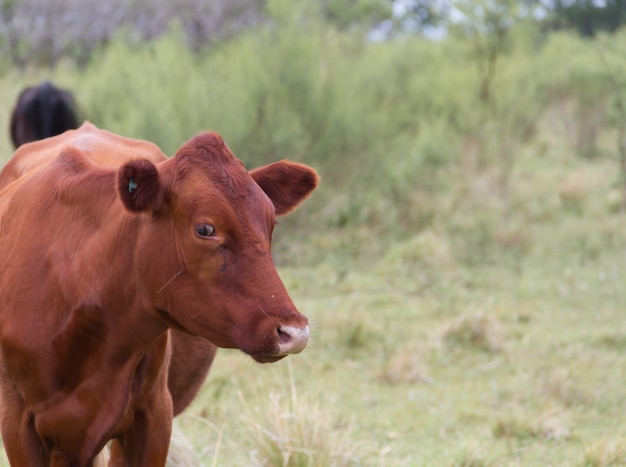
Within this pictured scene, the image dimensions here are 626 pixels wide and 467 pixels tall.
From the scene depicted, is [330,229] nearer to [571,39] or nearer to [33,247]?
[33,247]

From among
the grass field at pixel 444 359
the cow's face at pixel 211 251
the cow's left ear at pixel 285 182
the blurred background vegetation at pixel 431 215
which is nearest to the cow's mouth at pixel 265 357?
the cow's face at pixel 211 251

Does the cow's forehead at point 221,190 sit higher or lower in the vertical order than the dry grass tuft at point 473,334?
higher

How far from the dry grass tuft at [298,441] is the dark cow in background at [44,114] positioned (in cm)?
334

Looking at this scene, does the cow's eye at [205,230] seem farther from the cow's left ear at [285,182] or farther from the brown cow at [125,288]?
the cow's left ear at [285,182]

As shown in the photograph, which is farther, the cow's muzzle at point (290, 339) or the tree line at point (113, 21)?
the tree line at point (113, 21)

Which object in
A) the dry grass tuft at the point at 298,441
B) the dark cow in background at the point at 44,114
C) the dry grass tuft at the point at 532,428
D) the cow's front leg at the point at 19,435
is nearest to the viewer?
the cow's front leg at the point at 19,435

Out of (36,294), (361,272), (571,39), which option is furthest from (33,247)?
(571,39)

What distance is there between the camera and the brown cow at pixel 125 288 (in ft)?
8.30

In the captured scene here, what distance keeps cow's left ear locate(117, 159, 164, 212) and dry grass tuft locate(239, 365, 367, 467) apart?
1.87m

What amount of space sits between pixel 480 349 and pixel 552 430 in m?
1.85

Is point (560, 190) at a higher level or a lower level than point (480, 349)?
lower

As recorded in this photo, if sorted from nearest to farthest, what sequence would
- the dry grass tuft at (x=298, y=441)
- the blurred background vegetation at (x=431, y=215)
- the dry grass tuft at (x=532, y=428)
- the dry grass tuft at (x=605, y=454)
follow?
1. the dry grass tuft at (x=298, y=441)
2. the dry grass tuft at (x=605, y=454)
3. the dry grass tuft at (x=532, y=428)
4. the blurred background vegetation at (x=431, y=215)

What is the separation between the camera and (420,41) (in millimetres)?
17781

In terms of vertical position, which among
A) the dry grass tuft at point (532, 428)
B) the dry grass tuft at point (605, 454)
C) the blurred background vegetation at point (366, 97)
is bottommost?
the blurred background vegetation at point (366, 97)
